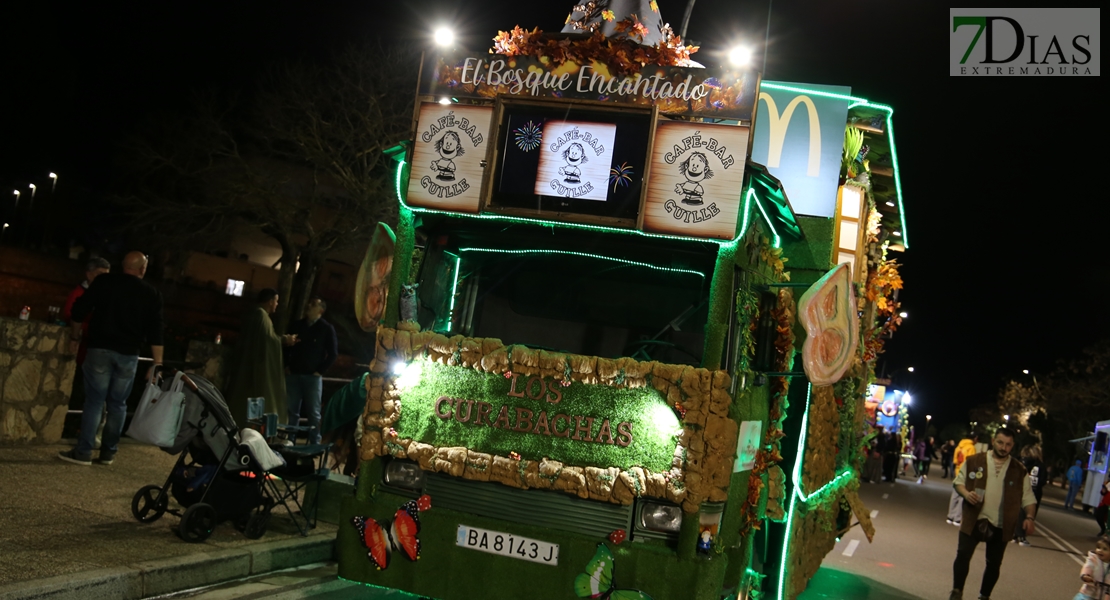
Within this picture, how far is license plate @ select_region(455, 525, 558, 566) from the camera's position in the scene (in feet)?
17.3

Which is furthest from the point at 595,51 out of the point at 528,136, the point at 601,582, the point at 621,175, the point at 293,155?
the point at 293,155

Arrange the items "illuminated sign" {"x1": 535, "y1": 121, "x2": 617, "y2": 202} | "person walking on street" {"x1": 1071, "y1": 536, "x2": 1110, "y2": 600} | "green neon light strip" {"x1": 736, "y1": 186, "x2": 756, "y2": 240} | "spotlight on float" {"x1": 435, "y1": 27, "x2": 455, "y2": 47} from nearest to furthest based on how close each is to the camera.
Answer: "green neon light strip" {"x1": 736, "y1": 186, "x2": 756, "y2": 240} → "illuminated sign" {"x1": 535, "y1": 121, "x2": 617, "y2": 202} → "spotlight on float" {"x1": 435, "y1": 27, "x2": 455, "y2": 47} → "person walking on street" {"x1": 1071, "y1": 536, "x2": 1110, "y2": 600}

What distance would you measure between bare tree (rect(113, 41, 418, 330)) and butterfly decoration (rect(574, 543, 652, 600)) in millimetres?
23725

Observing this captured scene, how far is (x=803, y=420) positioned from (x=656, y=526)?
2285 mm

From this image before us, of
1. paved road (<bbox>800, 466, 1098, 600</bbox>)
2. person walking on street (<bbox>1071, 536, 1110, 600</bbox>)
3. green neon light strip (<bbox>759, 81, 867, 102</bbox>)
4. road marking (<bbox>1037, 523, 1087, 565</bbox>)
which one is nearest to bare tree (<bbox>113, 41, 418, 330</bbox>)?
paved road (<bbox>800, 466, 1098, 600</bbox>)

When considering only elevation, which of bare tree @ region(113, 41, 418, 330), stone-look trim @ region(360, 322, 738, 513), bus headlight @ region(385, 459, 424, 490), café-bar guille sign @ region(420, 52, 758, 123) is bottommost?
bus headlight @ region(385, 459, 424, 490)

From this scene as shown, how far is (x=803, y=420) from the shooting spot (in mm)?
7133

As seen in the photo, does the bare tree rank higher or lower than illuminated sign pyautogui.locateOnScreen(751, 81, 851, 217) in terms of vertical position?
higher

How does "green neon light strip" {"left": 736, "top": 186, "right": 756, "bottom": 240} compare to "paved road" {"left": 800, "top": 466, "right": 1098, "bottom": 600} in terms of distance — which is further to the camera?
"paved road" {"left": 800, "top": 466, "right": 1098, "bottom": 600}

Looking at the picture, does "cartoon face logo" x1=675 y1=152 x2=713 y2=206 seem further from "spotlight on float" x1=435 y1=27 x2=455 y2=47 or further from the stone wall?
the stone wall

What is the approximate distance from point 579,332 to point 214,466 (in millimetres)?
3135

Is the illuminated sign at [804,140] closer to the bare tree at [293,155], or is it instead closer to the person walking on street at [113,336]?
the person walking on street at [113,336]

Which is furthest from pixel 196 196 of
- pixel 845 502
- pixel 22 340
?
pixel 845 502

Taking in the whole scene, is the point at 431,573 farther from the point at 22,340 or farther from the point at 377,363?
the point at 22,340
